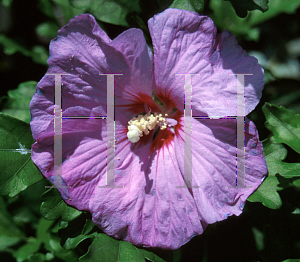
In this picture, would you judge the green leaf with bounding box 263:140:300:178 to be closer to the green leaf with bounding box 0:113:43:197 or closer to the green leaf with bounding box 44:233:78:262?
the green leaf with bounding box 0:113:43:197

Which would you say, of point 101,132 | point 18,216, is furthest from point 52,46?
point 18,216

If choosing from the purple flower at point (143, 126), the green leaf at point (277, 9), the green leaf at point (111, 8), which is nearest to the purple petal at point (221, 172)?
the purple flower at point (143, 126)

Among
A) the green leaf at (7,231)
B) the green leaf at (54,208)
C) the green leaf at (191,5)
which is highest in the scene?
the green leaf at (191,5)

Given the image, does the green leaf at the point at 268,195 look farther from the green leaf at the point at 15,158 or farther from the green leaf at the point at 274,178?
the green leaf at the point at 15,158

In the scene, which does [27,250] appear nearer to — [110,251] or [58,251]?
[58,251]

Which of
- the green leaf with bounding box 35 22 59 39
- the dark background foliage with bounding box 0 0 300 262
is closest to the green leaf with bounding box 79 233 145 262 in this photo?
the dark background foliage with bounding box 0 0 300 262
